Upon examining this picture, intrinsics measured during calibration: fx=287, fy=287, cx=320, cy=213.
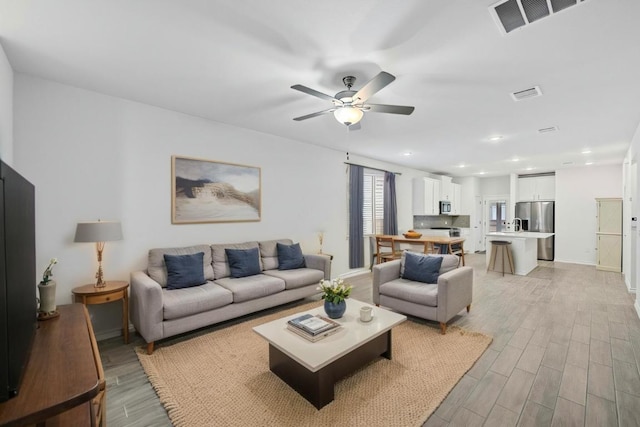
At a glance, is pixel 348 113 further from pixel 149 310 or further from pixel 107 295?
pixel 107 295

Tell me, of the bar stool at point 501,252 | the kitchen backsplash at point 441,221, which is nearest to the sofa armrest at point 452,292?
the bar stool at point 501,252

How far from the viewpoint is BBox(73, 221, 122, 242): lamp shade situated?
2.83 meters

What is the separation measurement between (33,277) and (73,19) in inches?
67.4

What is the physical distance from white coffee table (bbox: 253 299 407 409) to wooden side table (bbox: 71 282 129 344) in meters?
1.63

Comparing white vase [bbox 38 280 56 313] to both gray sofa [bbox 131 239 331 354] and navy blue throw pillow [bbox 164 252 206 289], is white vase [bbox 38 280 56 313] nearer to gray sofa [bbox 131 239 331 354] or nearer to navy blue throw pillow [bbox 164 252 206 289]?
gray sofa [bbox 131 239 331 354]

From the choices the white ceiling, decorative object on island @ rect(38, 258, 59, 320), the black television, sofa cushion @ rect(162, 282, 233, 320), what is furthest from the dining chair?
the black television

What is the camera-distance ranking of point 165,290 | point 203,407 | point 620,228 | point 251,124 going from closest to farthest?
point 203,407, point 165,290, point 251,124, point 620,228

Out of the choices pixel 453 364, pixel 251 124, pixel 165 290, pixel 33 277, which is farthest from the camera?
pixel 251 124

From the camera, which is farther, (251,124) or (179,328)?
(251,124)

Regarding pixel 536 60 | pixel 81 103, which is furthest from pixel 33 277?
pixel 536 60

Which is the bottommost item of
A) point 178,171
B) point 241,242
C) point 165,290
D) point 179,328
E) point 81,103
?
point 179,328

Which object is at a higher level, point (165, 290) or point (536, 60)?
point (536, 60)

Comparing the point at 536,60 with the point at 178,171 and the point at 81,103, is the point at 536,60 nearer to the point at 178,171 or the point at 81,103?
the point at 178,171

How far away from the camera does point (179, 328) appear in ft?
9.77
